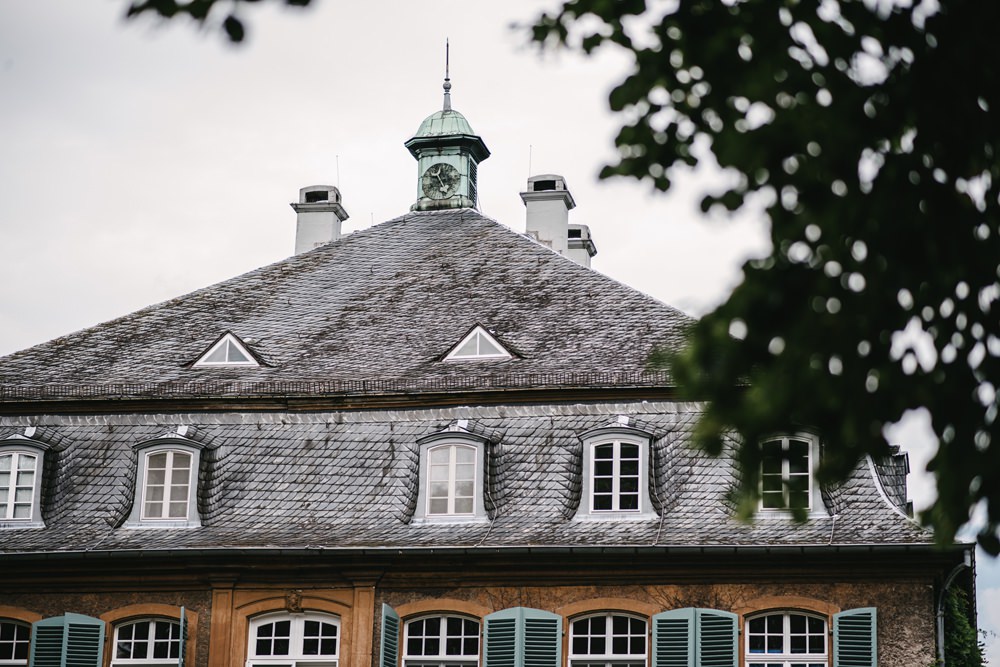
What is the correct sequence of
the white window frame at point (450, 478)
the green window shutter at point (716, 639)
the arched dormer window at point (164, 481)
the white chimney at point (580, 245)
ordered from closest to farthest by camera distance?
the green window shutter at point (716, 639)
the white window frame at point (450, 478)
the arched dormer window at point (164, 481)
the white chimney at point (580, 245)

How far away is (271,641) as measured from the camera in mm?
22344

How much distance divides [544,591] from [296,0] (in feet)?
47.2

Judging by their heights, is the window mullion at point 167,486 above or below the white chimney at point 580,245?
below

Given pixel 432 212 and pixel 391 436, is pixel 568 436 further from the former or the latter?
pixel 432 212

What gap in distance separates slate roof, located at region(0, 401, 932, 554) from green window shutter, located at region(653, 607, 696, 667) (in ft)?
3.29

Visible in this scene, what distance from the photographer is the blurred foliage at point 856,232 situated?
25.5 ft

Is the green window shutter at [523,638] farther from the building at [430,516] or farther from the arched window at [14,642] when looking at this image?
the arched window at [14,642]

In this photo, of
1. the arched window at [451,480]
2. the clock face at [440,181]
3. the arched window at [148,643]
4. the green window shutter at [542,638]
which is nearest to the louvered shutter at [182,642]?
the arched window at [148,643]

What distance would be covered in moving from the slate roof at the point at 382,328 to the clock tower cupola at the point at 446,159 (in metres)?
1.33

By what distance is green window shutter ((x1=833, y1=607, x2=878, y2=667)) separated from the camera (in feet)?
67.8

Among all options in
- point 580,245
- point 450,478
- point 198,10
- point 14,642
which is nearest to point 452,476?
point 450,478

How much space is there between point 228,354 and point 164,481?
2433mm

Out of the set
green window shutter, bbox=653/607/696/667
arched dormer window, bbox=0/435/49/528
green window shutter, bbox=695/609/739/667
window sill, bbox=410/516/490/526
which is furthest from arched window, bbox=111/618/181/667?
green window shutter, bbox=695/609/739/667

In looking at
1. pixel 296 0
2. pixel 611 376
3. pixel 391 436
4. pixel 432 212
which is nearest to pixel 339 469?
pixel 391 436
